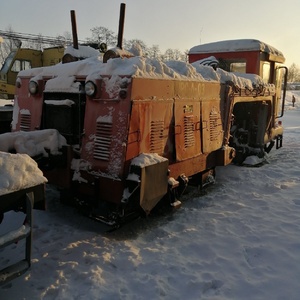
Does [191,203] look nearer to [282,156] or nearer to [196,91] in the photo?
[196,91]

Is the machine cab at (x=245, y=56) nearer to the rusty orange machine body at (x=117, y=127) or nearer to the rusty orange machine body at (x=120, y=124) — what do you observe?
the rusty orange machine body at (x=120, y=124)

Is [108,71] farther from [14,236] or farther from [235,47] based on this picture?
[235,47]

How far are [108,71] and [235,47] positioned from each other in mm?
5169

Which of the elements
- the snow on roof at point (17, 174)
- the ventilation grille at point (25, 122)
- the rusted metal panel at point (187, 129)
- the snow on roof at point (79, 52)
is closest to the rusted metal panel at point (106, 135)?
the rusted metal panel at point (187, 129)

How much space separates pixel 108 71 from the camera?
421 cm

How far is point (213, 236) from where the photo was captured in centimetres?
443

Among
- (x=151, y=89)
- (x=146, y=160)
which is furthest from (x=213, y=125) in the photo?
(x=146, y=160)

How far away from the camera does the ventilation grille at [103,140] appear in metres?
4.18

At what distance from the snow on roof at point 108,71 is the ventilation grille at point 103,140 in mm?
583

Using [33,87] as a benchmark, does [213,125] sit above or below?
below

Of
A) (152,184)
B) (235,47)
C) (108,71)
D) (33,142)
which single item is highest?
(235,47)

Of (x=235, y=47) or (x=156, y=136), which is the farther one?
(x=235, y=47)

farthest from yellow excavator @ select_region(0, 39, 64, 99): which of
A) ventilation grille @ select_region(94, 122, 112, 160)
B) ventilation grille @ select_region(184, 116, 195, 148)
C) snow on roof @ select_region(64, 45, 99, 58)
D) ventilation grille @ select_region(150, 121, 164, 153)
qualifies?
ventilation grille @ select_region(94, 122, 112, 160)

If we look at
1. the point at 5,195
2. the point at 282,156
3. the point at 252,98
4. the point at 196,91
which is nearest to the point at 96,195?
the point at 5,195
